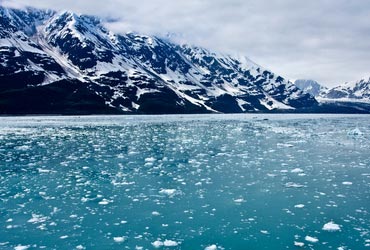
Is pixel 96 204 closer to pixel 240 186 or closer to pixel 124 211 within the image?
pixel 124 211

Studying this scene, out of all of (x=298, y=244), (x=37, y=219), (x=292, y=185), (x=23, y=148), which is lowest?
(x=23, y=148)

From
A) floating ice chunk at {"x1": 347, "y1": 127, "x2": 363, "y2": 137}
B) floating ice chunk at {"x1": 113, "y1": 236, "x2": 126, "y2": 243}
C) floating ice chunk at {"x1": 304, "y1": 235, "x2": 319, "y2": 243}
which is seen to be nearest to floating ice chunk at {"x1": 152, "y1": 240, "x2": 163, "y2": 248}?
floating ice chunk at {"x1": 113, "y1": 236, "x2": 126, "y2": 243}

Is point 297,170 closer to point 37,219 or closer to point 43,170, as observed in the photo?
point 37,219

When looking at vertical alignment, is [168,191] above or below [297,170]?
below

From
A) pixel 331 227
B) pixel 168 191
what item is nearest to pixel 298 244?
pixel 331 227

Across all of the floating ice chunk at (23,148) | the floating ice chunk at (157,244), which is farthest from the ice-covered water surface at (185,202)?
the floating ice chunk at (23,148)

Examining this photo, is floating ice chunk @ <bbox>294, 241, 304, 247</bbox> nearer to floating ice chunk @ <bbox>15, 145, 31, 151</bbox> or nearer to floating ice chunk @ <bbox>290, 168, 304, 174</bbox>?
floating ice chunk @ <bbox>290, 168, 304, 174</bbox>

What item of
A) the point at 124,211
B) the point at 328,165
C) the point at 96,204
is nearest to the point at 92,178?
the point at 96,204

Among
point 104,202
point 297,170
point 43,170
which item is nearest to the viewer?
point 104,202

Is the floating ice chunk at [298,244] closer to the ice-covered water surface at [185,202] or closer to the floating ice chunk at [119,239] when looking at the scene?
the ice-covered water surface at [185,202]

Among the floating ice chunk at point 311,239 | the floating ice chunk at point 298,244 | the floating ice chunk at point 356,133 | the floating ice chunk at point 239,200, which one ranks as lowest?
the floating ice chunk at point 298,244

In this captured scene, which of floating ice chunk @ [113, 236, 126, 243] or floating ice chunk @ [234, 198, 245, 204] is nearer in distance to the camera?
floating ice chunk @ [113, 236, 126, 243]

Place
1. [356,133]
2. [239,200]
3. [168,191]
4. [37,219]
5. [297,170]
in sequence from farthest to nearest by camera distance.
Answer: [356,133], [297,170], [168,191], [239,200], [37,219]

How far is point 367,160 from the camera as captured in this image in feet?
103
